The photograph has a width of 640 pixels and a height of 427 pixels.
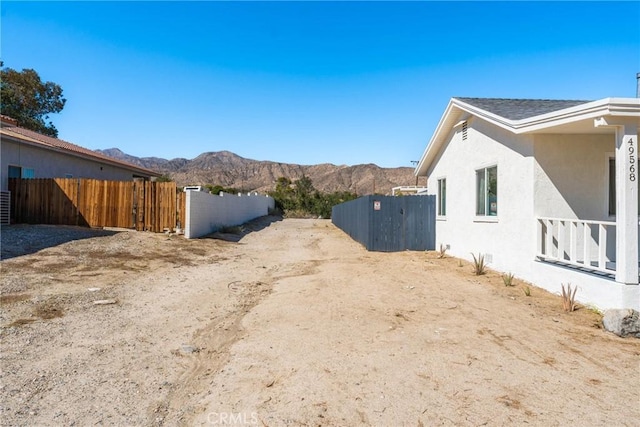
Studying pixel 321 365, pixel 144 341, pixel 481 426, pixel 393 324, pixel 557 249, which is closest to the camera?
pixel 481 426

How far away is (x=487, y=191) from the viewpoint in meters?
9.62

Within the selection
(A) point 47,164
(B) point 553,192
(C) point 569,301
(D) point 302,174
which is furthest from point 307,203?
(D) point 302,174

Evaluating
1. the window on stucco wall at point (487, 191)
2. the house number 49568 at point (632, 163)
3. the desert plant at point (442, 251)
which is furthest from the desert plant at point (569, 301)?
the desert plant at point (442, 251)

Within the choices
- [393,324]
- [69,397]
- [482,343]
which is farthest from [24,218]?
[482,343]

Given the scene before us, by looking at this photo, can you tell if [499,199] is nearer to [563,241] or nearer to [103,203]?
[563,241]

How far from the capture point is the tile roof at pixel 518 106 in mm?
8326

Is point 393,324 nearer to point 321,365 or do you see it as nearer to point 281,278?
point 321,365

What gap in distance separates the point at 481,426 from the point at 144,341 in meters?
3.77

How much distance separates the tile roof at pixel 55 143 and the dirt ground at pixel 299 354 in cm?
990

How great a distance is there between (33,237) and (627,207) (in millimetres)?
14518

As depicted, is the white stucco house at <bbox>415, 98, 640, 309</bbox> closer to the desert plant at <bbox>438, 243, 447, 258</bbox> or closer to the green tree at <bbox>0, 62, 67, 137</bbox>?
the desert plant at <bbox>438, 243, 447, 258</bbox>

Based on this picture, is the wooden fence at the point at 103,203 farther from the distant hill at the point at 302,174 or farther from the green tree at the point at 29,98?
the distant hill at the point at 302,174

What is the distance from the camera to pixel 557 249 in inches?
299

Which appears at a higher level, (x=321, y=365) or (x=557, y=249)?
(x=557, y=249)
